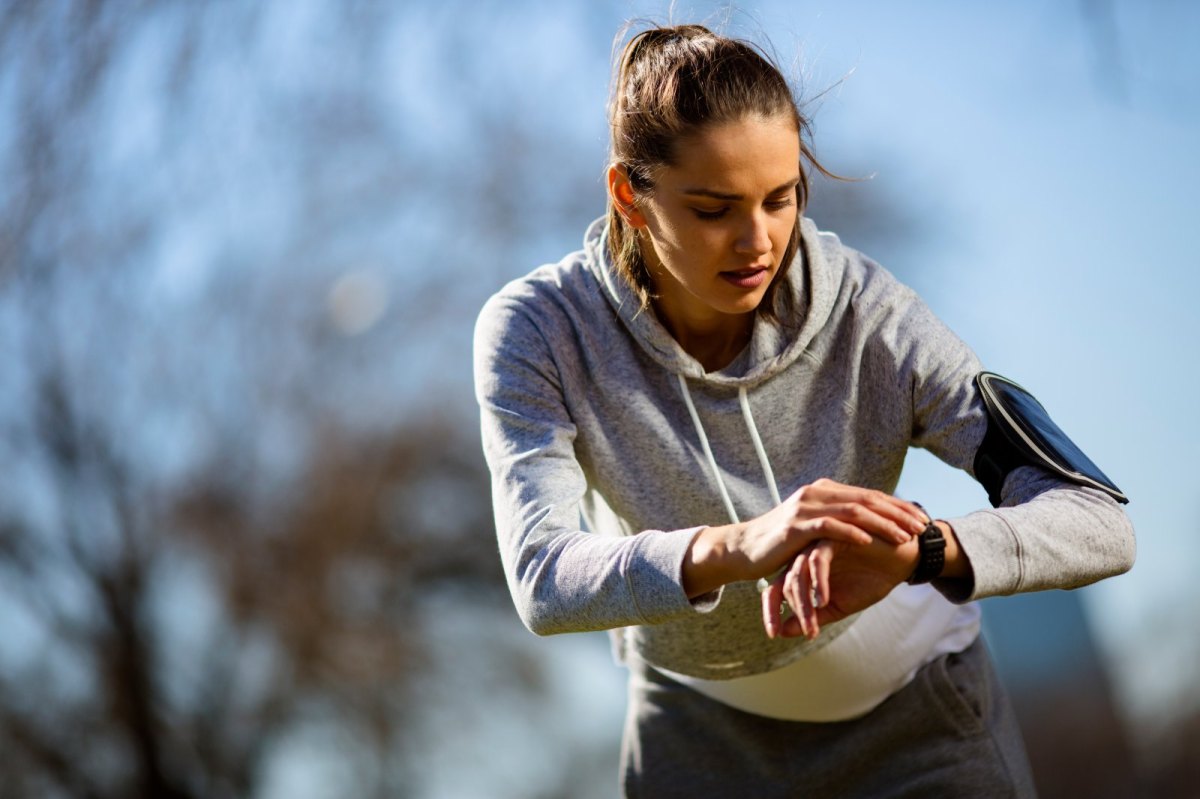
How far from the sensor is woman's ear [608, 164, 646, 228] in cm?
142

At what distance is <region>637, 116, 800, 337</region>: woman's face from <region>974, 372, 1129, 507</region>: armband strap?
24 cm

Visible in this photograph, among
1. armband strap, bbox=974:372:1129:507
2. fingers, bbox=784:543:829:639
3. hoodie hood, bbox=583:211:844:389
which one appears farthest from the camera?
hoodie hood, bbox=583:211:844:389

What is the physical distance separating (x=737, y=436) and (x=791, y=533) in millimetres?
333

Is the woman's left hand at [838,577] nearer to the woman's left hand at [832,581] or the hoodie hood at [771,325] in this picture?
the woman's left hand at [832,581]

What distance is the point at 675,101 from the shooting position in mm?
1334

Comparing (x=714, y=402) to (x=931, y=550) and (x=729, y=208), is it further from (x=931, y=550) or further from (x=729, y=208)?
(x=931, y=550)

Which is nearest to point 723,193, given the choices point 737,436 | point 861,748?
point 737,436

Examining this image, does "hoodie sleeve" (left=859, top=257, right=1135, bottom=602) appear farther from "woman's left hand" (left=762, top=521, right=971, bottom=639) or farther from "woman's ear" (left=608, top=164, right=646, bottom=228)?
"woman's ear" (left=608, top=164, right=646, bottom=228)

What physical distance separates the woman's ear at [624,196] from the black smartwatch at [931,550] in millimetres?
454

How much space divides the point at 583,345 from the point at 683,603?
1.26ft

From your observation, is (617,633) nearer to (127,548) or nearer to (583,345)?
(583,345)

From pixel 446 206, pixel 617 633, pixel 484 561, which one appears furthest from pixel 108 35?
pixel 617 633

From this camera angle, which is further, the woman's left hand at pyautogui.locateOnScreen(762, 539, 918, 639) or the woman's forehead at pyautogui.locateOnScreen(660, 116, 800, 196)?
the woman's forehead at pyautogui.locateOnScreen(660, 116, 800, 196)

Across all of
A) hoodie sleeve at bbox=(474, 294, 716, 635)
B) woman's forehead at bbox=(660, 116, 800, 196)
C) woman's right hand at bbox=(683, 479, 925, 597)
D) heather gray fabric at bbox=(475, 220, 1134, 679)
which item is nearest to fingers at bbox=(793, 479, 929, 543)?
woman's right hand at bbox=(683, 479, 925, 597)
